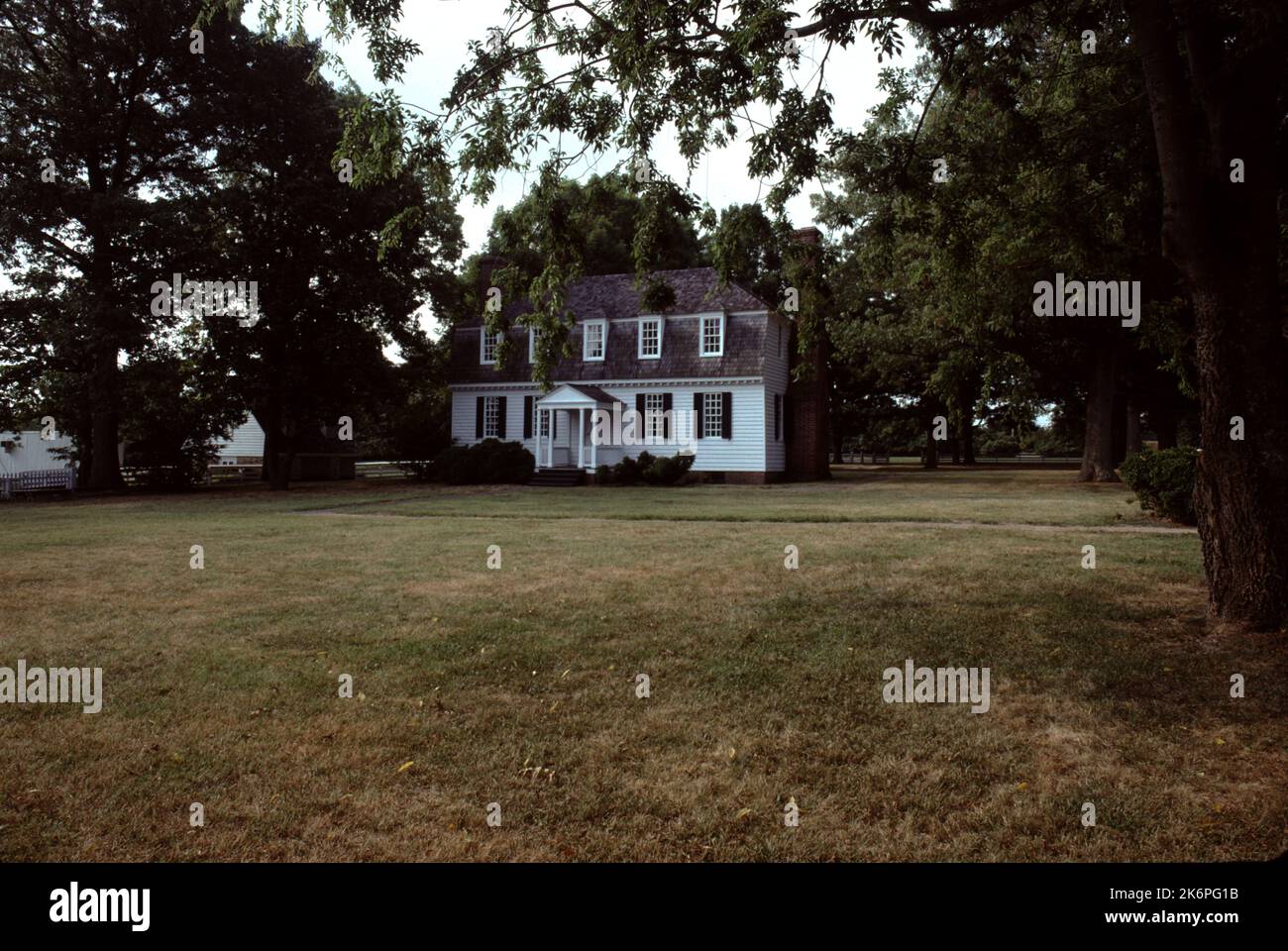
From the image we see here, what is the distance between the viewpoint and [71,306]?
76.1ft

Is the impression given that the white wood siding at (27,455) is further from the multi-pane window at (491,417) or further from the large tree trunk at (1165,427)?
the large tree trunk at (1165,427)

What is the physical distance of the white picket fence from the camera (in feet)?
85.3

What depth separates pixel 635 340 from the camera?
32.8 meters

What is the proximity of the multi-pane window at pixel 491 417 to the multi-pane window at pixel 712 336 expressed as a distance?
8.94 meters

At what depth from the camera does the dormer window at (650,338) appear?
32.2m

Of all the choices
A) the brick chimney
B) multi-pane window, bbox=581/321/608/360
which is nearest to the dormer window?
multi-pane window, bbox=581/321/608/360

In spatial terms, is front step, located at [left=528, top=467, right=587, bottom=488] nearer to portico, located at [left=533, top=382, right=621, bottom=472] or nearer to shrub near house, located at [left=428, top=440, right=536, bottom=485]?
shrub near house, located at [left=428, top=440, right=536, bottom=485]

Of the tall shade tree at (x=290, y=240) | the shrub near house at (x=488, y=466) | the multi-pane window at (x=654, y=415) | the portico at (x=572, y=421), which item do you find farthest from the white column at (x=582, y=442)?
the tall shade tree at (x=290, y=240)

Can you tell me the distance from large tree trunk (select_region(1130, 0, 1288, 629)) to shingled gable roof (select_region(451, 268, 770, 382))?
74.2 ft

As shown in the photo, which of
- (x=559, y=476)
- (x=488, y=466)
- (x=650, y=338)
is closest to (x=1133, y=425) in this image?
(x=650, y=338)

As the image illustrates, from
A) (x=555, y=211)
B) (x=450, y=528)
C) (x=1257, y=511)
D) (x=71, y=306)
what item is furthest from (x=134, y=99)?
(x=1257, y=511)

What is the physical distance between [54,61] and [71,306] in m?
8.39

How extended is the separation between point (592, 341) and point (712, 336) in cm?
519

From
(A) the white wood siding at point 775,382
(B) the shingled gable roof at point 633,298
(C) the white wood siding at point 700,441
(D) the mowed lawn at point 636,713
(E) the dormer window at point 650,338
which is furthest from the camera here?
(E) the dormer window at point 650,338
